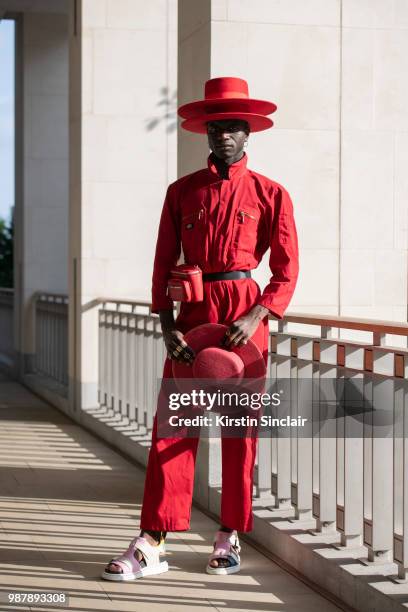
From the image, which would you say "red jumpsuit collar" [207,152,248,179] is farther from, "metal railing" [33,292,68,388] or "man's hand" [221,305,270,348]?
"metal railing" [33,292,68,388]

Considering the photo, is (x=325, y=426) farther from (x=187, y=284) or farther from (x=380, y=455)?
(x=187, y=284)

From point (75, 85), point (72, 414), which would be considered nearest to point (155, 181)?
point (75, 85)

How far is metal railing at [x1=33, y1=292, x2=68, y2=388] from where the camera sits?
35.1 feet

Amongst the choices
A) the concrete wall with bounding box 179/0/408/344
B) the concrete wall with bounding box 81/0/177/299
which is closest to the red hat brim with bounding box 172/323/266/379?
the concrete wall with bounding box 179/0/408/344

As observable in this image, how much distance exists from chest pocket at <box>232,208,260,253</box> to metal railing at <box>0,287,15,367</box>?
418 inches

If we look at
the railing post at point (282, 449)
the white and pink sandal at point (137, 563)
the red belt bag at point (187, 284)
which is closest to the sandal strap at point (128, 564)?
the white and pink sandal at point (137, 563)

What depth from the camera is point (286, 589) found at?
4254 millimetres

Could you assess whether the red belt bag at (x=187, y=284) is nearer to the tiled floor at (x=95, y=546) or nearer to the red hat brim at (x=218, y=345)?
the red hat brim at (x=218, y=345)

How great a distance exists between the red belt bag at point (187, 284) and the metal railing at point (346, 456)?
539 millimetres

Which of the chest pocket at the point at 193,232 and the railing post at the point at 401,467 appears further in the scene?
the chest pocket at the point at 193,232

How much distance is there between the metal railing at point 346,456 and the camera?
3818mm

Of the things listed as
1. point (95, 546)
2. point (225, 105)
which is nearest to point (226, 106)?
point (225, 105)

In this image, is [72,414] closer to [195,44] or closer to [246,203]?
[195,44]

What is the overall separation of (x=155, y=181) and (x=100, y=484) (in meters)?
3.51
